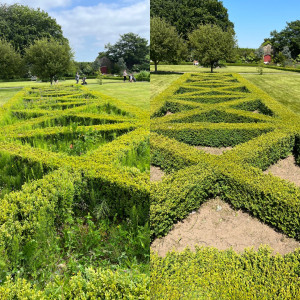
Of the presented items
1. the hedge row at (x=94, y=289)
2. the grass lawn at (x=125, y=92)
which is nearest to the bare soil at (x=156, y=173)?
the hedge row at (x=94, y=289)

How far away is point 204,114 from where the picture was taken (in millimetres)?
8508

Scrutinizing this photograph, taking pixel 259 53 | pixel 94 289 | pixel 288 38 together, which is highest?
pixel 288 38

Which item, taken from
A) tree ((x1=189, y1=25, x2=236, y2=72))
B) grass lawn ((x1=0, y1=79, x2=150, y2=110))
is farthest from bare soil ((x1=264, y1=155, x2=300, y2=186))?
tree ((x1=189, y1=25, x2=236, y2=72))

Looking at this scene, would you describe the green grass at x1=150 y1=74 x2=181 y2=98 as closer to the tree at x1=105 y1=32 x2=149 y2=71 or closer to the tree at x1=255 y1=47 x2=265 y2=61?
the tree at x1=105 y1=32 x2=149 y2=71

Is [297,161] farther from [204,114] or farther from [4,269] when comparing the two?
[4,269]

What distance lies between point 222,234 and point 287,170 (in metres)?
2.93

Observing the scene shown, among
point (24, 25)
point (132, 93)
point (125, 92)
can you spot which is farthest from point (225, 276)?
point (24, 25)

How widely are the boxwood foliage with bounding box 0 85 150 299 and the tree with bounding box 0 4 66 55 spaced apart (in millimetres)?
9906

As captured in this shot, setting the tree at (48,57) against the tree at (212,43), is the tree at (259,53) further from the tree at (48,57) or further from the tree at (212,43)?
the tree at (48,57)

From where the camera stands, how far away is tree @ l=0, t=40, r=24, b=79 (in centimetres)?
1652

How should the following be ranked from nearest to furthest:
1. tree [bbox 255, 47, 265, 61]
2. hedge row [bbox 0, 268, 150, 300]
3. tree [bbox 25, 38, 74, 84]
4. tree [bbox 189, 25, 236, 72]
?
hedge row [bbox 0, 268, 150, 300]
tree [bbox 25, 38, 74, 84]
tree [bbox 189, 25, 236, 72]
tree [bbox 255, 47, 265, 61]

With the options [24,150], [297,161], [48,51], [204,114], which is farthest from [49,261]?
[48,51]

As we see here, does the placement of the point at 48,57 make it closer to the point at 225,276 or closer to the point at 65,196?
the point at 65,196

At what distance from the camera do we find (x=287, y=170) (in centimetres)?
543
